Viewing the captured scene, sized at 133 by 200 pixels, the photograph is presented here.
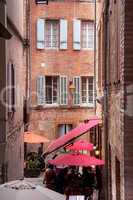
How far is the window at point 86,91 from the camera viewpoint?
3409 cm

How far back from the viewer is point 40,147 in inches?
1276

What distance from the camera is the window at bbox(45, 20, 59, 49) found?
3375 cm

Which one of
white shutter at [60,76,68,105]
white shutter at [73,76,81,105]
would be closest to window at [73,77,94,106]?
white shutter at [73,76,81,105]

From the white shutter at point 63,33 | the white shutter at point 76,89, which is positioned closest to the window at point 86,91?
the white shutter at point 76,89

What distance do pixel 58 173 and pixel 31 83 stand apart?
15912 mm

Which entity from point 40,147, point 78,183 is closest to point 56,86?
point 40,147

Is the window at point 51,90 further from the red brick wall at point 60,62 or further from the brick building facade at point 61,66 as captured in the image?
the red brick wall at point 60,62

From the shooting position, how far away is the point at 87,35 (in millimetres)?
34156

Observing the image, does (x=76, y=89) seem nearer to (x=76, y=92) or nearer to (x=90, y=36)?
(x=76, y=92)

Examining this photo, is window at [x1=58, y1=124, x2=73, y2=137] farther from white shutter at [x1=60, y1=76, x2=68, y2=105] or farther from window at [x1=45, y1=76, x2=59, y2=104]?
window at [x1=45, y1=76, x2=59, y2=104]

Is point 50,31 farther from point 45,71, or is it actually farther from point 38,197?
point 38,197

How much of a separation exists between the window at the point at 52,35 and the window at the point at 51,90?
1.69 meters

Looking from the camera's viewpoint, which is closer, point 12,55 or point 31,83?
point 12,55

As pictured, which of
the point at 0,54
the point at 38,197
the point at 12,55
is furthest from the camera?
the point at 12,55
